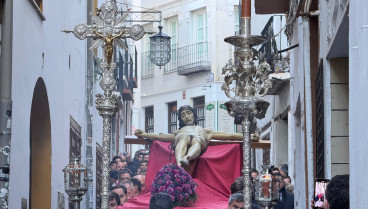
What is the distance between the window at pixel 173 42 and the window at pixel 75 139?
18902 millimetres

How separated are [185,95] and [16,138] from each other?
25.2 m

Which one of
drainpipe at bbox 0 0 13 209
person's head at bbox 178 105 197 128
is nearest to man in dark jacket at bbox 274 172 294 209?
person's head at bbox 178 105 197 128

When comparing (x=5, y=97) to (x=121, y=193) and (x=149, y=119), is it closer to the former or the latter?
(x=121, y=193)

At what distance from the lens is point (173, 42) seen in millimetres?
39375

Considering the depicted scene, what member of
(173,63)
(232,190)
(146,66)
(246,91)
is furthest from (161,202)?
(146,66)

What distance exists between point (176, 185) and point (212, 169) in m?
2.22

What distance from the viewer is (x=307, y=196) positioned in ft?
43.8

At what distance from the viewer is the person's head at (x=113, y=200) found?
14.8 meters

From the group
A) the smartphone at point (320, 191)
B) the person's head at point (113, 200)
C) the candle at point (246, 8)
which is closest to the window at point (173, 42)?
the person's head at point (113, 200)

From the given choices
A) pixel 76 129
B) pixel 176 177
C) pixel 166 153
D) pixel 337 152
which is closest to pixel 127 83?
pixel 76 129

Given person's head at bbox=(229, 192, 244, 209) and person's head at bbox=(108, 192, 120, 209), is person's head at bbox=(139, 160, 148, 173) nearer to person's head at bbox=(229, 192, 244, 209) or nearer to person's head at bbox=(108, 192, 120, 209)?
person's head at bbox=(108, 192, 120, 209)

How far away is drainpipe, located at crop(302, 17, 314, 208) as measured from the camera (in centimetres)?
1289

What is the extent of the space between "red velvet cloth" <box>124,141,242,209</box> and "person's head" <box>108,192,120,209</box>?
0.87ft

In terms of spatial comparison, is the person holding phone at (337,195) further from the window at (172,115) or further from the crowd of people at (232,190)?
the window at (172,115)
